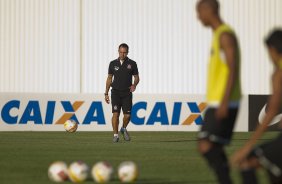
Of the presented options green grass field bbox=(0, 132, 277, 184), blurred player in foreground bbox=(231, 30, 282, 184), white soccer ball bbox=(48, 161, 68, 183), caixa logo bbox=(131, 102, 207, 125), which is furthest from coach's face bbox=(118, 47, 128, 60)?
blurred player in foreground bbox=(231, 30, 282, 184)

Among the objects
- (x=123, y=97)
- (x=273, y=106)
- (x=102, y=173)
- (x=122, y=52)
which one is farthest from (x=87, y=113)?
(x=273, y=106)

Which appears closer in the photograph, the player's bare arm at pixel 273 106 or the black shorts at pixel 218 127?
the player's bare arm at pixel 273 106

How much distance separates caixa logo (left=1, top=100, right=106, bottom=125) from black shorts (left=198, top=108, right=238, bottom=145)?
59.2 ft

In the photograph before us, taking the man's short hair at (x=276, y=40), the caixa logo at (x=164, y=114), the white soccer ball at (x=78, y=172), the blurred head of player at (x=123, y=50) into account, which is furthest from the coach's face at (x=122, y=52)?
the man's short hair at (x=276, y=40)

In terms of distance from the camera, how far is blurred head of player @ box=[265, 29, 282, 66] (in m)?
7.25

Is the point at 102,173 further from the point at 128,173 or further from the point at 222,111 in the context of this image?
the point at 222,111

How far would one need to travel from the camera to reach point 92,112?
Answer: 26078mm

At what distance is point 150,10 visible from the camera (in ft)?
96.3

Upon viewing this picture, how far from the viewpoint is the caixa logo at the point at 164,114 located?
85.3ft

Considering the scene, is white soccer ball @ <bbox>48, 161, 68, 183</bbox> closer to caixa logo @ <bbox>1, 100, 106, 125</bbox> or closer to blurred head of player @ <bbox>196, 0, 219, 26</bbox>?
blurred head of player @ <bbox>196, 0, 219, 26</bbox>

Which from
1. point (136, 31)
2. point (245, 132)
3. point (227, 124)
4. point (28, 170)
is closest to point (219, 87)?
point (227, 124)

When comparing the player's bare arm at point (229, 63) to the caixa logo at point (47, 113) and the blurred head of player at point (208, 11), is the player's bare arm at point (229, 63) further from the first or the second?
the caixa logo at point (47, 113)

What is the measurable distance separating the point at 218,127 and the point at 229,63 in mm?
602

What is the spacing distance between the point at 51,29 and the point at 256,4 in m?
7.17
